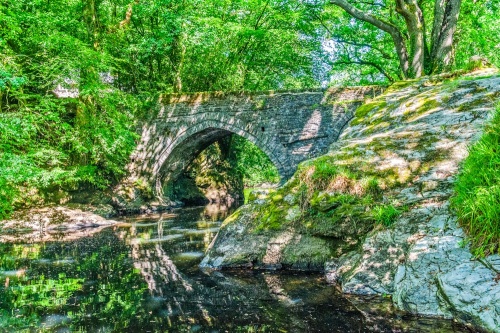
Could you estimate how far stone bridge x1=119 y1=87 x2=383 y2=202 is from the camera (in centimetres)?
1227

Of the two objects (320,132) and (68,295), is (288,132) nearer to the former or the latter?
(320,132)

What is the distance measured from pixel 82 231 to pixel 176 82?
826 cm

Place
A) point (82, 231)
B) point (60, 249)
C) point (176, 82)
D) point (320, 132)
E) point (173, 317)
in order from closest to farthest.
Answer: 1. point (173, 317)
2. point (60, 249)
3. point (82, 231)
4. point (320, 132)
5. point (176, 82)

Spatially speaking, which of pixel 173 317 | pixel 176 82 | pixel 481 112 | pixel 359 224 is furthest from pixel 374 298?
pixel 176 82

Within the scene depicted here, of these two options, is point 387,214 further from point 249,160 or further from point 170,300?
point 249,160

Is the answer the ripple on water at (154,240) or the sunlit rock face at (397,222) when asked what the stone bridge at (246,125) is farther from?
the sunlit rock face at (397,222)

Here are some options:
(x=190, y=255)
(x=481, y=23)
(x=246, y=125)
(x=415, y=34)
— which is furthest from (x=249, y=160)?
(x=190, y=255)

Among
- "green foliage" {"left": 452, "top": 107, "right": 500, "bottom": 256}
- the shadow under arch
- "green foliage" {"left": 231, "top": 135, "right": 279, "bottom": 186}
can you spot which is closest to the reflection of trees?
"green foliage" {"left": 452, "top": 107, "right": 500, "bottom": 256}

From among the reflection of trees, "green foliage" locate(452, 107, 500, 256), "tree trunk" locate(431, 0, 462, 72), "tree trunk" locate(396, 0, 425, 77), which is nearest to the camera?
"green foliage" locate(452, 107, 500, 256)

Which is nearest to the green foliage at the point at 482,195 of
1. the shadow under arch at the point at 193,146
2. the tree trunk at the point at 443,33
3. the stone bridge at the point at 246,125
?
the tree trunk at the point at 443,33

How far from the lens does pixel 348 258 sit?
13.0 feet

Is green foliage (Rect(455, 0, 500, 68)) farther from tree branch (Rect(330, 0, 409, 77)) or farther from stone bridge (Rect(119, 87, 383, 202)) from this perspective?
stone bridge (Rect(119, 87, 383, 202))

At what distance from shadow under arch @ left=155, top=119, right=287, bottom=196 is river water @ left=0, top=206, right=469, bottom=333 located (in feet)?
24.6

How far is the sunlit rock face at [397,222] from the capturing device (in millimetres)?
2846
